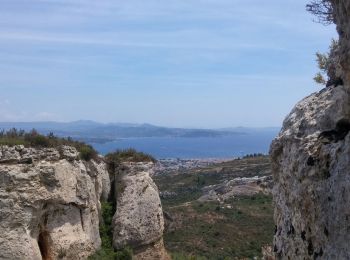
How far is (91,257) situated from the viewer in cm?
1861

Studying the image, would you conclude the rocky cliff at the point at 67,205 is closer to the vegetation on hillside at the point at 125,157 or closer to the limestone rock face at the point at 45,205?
the limestone rock face at the point at 45,205

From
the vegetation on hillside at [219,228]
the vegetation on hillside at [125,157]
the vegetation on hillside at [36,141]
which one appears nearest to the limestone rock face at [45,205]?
the vegetation on hillside at [36,141]

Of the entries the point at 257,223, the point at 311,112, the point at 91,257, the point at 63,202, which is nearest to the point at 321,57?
the point at 311,112

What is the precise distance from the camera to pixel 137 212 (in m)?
20.6

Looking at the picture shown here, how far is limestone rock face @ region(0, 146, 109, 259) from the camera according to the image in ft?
52.2

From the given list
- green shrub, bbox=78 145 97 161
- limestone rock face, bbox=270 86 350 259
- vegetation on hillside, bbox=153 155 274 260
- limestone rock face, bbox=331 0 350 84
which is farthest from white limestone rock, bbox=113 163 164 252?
limestone rock face, bbox=331 0 350 84

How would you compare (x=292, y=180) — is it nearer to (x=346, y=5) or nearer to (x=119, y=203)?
(x=346, y=5)

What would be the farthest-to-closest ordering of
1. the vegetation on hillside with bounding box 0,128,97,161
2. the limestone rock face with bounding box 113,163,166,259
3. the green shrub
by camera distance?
the limestone rock face with bounding box 113,163,166,259 < the green shrub < the vegetation on hillside with bounding box 0,128,97,161

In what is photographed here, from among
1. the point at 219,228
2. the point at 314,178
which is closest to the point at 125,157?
the point at 314,178

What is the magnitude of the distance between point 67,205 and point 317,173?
14366 millimetres

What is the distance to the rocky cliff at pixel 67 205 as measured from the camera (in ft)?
52.6

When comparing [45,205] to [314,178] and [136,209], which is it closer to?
[136,209]

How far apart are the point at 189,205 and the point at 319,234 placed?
4246 centimetres

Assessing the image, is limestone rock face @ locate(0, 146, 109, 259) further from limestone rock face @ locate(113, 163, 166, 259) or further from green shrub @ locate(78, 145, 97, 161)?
limestone rock face @ locate(113, 163, 166, 259)
